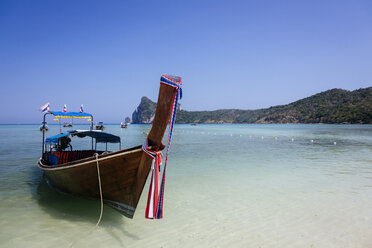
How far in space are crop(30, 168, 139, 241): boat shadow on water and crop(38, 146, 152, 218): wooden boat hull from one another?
333mm

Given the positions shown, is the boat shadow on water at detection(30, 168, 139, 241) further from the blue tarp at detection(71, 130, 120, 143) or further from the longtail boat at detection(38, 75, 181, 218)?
the blue tarp at detection(71, 130, 120, 143)

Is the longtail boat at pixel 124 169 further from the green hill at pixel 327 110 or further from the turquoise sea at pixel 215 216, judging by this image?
the green hill at pixel 327 110

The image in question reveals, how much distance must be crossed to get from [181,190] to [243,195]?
209 cm

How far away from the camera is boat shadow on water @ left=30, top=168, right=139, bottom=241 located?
202 inches

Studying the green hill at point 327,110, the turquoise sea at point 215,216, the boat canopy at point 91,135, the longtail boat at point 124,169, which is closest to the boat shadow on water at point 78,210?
the turquoise sea at point 215,216

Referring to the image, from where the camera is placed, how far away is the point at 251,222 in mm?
5227

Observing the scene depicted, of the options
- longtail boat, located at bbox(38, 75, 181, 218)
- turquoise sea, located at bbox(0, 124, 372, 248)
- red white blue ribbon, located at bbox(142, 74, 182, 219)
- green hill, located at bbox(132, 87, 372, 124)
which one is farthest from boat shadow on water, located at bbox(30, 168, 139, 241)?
green hill, located at bbox(132, 87, 372, 124)

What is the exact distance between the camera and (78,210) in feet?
19.5

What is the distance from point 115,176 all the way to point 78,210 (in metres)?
1.94

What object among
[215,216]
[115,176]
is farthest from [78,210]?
[215,216]

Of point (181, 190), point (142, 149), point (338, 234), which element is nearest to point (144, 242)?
point (142, 149)

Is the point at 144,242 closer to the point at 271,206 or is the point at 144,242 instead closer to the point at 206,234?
the point at 206,234

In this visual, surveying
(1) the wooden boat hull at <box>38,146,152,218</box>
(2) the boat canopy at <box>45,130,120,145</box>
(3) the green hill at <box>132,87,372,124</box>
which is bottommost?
(1) the wooden boat hull at <box>38,146,152,218</box>

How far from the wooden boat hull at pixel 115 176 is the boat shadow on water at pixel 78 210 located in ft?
1.09
